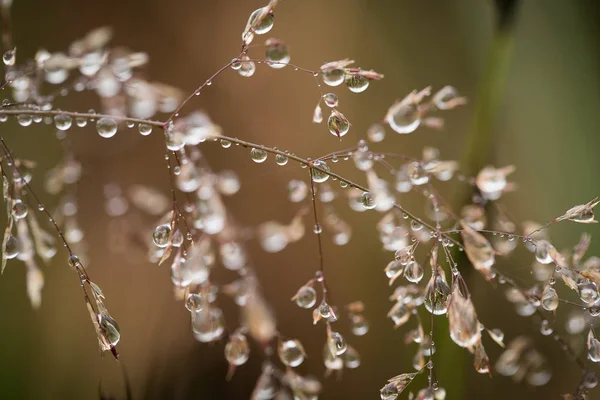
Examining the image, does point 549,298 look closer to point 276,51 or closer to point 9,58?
point 276,51

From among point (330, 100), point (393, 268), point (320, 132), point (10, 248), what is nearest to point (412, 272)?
point (393, 268)

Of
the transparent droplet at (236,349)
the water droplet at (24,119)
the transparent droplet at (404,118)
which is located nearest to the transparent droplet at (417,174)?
the transparent droplet at (404,118)

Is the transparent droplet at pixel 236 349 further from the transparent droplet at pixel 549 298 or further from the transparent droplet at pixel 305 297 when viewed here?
the transparent droplet at pixel 549 298

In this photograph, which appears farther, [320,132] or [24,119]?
[320,132]

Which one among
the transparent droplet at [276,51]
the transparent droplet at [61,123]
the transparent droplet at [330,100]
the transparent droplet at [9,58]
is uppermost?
the transparent droplet at [276,51]

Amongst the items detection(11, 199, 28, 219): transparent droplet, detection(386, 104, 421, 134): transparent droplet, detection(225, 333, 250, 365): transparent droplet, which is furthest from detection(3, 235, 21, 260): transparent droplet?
detection(386, 104, 421, 134): transparent droplet

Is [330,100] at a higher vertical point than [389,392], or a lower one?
higher
